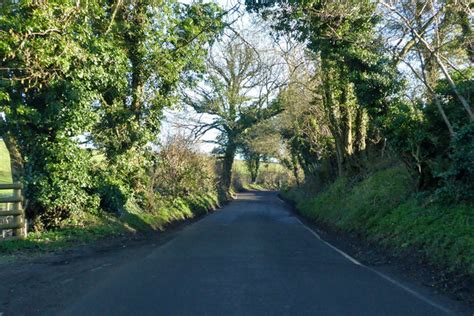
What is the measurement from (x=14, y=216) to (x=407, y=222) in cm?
1051

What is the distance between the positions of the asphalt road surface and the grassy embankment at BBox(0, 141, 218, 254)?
117 inches

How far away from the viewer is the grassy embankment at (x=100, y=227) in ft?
40.0

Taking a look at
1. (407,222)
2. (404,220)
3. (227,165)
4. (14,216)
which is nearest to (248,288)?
(407,222)

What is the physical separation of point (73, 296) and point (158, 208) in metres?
16.2

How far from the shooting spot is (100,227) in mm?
15547

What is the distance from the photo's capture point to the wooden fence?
12273 mm

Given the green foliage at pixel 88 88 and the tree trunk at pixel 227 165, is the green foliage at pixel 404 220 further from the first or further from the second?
the tree trunk at pixel 227 165

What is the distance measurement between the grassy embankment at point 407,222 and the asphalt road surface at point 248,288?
4.80 ft

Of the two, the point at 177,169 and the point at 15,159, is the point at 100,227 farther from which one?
the point at 177,169

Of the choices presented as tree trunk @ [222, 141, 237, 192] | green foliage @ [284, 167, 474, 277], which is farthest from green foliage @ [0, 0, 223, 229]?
tree trunk @ [222, 141, 237, 192]

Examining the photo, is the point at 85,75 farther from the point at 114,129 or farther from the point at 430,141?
the point at 430,141

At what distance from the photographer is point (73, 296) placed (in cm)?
724

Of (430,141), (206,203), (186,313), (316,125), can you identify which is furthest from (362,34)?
(206,203)

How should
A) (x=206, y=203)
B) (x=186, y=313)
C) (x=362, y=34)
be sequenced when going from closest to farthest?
(x=186, y=313)
(x=362, y=34)
(x=206, y=203)
